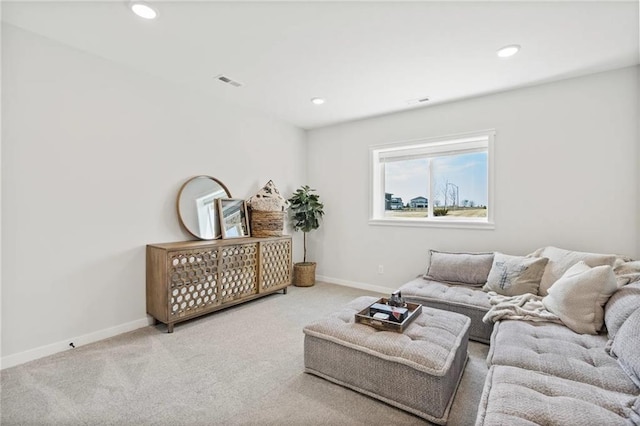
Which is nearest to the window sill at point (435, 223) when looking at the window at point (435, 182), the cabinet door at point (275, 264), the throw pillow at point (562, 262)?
the window at point (435, 182)

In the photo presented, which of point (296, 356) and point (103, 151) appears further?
point (103, 151)

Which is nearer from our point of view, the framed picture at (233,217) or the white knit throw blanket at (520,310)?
the white knit throw blanket at (520,310)

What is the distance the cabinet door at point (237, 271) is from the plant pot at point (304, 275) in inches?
34.5

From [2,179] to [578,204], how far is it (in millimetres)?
4841

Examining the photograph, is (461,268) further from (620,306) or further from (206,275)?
(206,275)

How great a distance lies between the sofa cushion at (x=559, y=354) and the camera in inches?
54.2

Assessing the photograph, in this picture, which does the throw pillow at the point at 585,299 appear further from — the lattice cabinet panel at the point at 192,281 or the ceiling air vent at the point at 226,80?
the ceiling air vent at the point at 226,80

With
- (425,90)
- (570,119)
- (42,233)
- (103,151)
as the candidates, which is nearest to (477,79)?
(425,90)

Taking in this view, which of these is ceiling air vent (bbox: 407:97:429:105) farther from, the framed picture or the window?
the framed picture

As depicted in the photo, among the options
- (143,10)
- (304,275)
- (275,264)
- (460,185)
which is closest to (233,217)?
(275,264)

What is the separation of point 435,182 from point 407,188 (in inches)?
14.7

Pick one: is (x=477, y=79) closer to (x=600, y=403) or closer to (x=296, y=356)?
(x=600, y=403)

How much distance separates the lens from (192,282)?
2.82m

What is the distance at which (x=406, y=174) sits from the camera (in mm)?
4012
